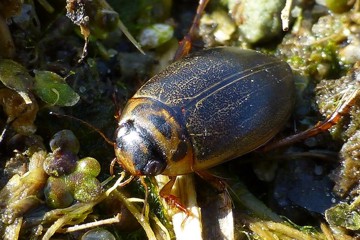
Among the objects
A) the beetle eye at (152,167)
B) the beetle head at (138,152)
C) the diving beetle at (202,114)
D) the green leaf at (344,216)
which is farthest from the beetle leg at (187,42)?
the green leaf at (344,216)

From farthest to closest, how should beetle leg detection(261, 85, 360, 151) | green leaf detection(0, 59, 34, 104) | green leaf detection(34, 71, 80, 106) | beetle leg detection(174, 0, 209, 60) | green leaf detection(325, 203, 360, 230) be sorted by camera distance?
beetle leg detection(174, 0, 209, 60) → beetle leg detection(261, 85, 360, 151) → green leaf detection(325, 203, 360, 230) → green leaf detection(34, 71, 80, 106) → green leaf detection(0, 59, 34, 104)

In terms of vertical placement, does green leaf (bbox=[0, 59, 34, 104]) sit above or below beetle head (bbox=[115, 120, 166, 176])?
above

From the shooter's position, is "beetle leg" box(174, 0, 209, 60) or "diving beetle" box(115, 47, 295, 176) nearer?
"diving beetle" box(115, 47, 295, 176)

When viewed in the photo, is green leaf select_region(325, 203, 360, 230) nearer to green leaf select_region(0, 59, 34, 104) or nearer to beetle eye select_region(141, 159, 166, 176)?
beetle eye select_region(141, 159, 166, 176)

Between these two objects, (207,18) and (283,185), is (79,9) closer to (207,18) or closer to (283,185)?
(207,18)

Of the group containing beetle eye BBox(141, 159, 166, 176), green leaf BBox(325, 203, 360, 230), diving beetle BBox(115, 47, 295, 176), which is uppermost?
diving beetle BBox(115, 47, 295, 176)

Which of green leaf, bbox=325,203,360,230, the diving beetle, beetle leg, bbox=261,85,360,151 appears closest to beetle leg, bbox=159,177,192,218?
the diving beetle

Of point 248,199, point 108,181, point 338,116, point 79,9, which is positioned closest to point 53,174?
point 108,181

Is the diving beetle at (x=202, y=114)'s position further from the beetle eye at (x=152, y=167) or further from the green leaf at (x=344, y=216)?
the green leaf at (x=344, y=216)
